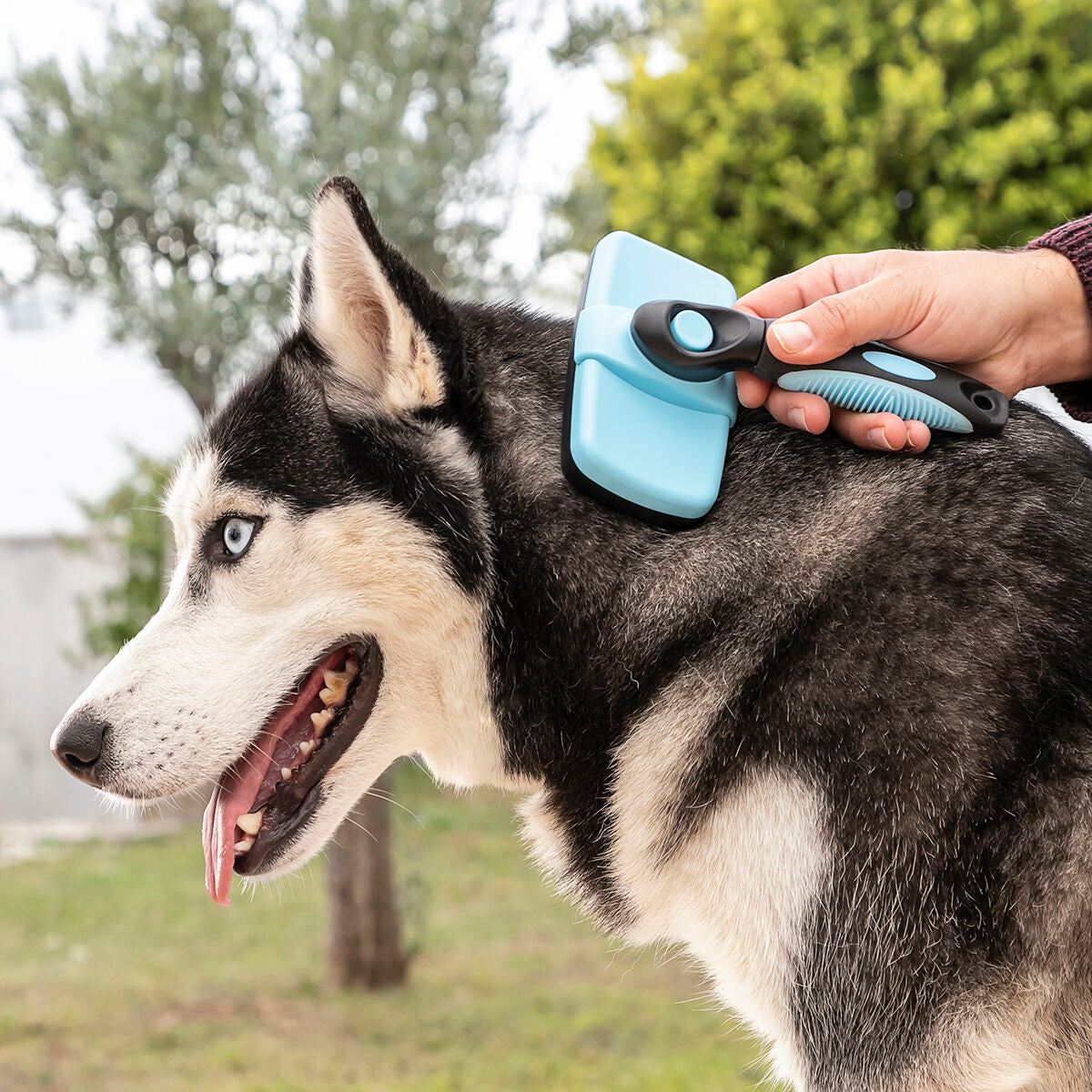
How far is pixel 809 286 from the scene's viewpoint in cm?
191

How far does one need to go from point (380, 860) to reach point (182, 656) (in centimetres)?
Result: 397

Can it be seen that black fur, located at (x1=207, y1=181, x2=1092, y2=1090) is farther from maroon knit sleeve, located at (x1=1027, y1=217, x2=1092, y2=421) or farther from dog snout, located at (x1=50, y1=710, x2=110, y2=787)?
dog snout, located at (x1=50, y1=710, x2=110, y2=787)

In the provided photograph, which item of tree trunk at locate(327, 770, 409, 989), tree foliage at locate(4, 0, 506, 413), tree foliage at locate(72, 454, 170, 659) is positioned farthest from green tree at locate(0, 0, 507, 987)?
tree foliage at locate(72, 454, 170, 659)

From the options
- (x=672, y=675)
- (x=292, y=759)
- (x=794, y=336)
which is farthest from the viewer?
(x=292, y=759)

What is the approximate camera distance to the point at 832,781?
1552 mm

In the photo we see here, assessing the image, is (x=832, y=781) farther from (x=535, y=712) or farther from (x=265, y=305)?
(x=265, y=305)

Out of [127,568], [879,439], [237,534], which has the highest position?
[237,534]

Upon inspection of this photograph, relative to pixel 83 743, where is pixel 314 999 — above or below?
below

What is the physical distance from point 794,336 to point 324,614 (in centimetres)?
94

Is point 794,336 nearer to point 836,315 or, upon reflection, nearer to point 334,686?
point 836,315

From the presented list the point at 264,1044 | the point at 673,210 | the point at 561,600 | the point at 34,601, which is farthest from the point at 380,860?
the point at 34,601

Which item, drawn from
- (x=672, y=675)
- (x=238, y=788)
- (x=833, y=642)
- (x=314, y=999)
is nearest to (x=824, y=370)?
(x=833, y=642)

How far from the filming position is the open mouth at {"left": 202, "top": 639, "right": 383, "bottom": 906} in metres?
2.00

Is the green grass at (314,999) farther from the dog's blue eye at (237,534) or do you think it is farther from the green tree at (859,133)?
the green tree at (859,133)
